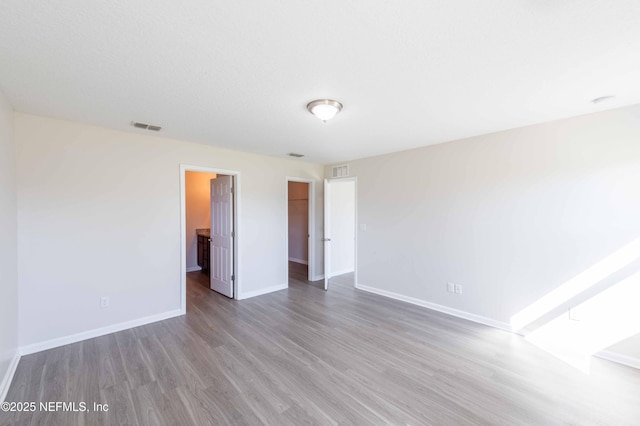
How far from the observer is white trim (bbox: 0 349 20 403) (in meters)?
2.03

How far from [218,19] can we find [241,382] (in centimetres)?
262

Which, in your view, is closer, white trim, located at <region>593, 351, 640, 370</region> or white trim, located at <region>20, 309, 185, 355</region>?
white trim, located at <region>593, 351, 640, 370</region>

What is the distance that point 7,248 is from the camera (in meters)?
2.23

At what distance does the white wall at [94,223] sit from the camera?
8.84ft

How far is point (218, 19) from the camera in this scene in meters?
1.39

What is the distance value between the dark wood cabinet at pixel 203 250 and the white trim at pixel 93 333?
2.32 metres

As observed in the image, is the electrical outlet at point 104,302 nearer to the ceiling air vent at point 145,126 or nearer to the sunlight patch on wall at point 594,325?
the ceiling air vent at point 145,126

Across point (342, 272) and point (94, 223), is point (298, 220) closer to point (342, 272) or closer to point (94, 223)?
point (342, 272)

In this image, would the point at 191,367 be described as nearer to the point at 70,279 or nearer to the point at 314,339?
the point at 314,339

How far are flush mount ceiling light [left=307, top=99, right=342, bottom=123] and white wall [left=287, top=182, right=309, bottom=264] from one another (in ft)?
15.2

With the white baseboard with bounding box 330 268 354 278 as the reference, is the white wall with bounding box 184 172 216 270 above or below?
above

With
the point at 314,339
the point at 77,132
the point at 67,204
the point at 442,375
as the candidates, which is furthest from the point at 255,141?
the point at 442,375

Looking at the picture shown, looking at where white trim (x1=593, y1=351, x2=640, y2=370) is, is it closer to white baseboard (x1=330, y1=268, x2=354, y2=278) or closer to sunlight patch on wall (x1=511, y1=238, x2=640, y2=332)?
sunlight patch on wall (x1=511, y1=238, x2=640, y2=332)

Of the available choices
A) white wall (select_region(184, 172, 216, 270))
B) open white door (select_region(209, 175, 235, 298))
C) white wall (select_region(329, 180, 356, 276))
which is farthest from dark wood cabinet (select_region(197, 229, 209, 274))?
white wall (select_region(329, 180, 356, 276))
